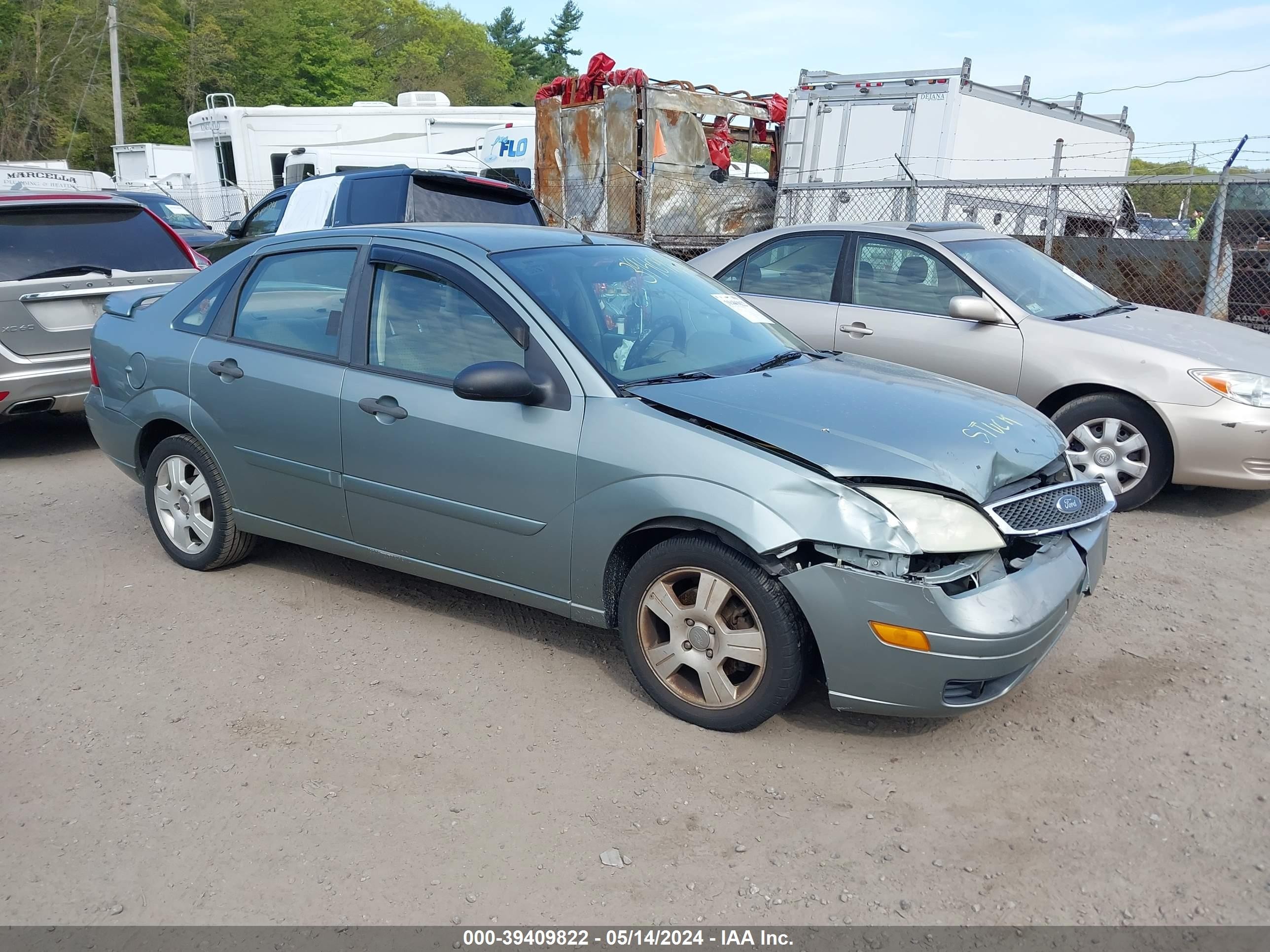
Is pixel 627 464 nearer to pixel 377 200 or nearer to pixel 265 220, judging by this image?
pixel 377 200

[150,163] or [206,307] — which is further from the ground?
→ [150,163]

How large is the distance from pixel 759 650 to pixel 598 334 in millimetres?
1359

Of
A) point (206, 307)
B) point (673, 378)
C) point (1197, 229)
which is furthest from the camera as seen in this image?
point (1197, 229)

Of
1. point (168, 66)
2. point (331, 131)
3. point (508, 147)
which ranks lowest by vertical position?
point (508, 147)

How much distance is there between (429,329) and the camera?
4.07m

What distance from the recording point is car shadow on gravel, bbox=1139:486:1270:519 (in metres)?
5.90

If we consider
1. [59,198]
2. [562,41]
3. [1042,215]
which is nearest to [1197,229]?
[1042,215]

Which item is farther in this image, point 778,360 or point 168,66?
point 168,66

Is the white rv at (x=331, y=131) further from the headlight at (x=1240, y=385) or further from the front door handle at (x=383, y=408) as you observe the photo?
the front door handle at (x=383, y=408)

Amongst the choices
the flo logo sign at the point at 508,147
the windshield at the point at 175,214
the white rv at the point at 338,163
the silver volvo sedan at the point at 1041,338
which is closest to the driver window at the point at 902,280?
the silver volvo sedan at the point at 1041,338

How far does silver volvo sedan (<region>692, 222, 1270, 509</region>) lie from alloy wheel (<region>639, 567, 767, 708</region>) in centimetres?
335

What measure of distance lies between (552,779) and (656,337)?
1764 millimetres

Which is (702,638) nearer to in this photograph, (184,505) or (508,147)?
(184,505)
